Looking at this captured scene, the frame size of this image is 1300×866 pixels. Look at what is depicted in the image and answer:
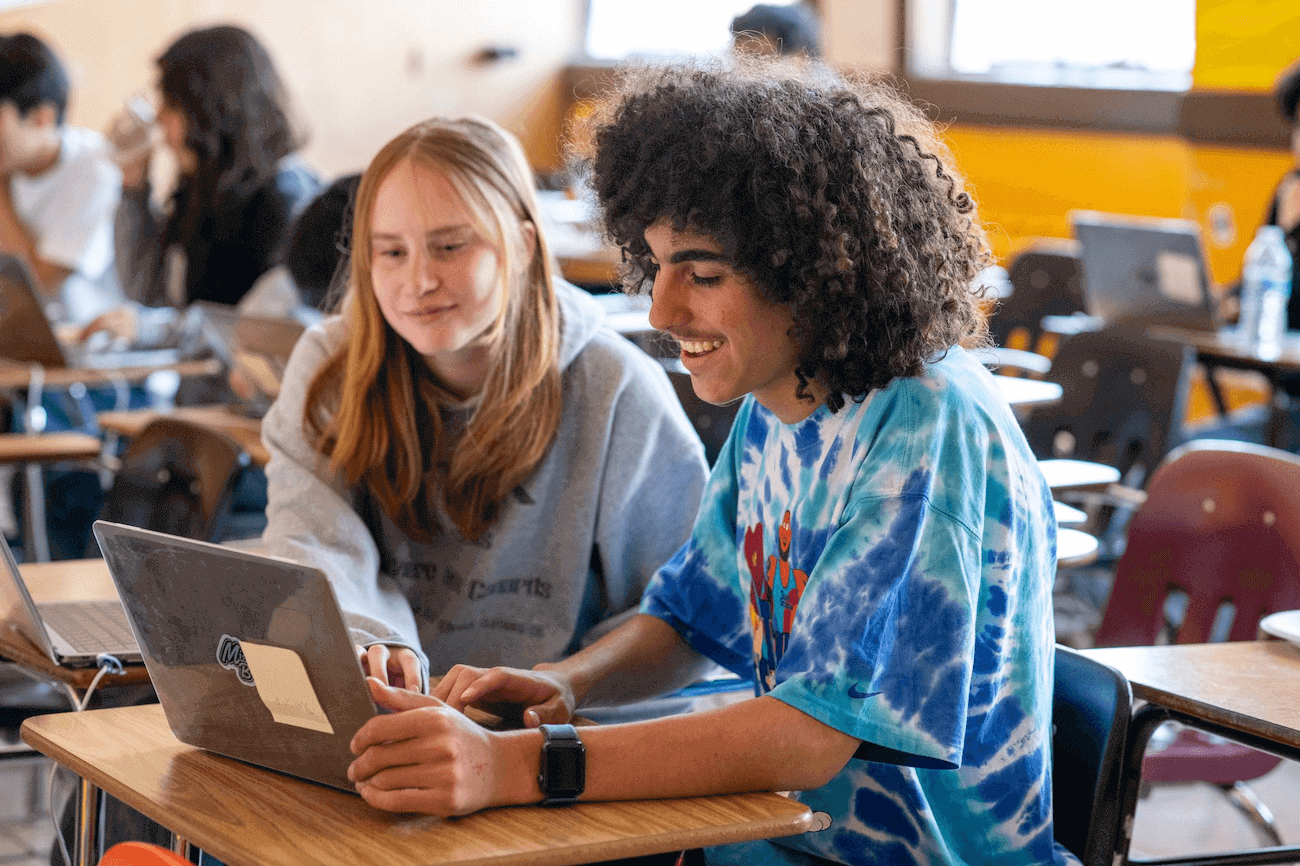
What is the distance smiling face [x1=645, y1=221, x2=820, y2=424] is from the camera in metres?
1.25

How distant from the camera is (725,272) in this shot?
125 centimetres

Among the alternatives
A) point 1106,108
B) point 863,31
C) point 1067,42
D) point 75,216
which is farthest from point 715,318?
point 863,31

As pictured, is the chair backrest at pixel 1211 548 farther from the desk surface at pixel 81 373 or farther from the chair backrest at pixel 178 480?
the desk surface at pixel 81 373

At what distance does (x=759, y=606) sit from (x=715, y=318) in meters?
0.31

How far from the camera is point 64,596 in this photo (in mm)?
1909

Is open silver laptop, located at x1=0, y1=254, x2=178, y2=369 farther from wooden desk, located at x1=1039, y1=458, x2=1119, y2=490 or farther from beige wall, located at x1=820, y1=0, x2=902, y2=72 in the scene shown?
beige wall, located at x1=820, y1=0, x2=902, y2=72

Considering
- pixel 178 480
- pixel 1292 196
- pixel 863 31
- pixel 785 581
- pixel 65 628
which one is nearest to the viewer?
pixel 785 581

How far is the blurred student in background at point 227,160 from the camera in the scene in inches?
145

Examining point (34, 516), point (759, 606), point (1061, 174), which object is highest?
point (1061, 174)

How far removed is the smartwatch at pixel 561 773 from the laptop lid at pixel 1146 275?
313 cm

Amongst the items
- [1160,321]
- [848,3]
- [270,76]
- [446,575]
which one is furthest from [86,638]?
[848,3]

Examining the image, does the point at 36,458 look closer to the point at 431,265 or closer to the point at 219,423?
the point at 219,423

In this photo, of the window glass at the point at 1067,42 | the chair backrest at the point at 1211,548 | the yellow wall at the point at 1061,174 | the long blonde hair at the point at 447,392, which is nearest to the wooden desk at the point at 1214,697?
the chair backrest at the point at 1211,548

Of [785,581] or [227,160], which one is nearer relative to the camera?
[785,581]
